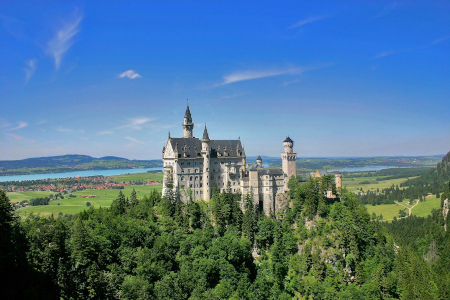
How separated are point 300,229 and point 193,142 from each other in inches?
1312

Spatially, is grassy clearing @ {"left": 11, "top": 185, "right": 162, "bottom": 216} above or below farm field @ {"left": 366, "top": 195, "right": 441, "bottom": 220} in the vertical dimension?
above

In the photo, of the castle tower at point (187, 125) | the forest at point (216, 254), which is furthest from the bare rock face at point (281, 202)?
the castle tower at point (187, 125)

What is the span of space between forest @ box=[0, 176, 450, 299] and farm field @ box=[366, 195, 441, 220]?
226 ft

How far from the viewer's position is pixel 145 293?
49812 millimetres

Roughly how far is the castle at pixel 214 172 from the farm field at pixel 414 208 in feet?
296

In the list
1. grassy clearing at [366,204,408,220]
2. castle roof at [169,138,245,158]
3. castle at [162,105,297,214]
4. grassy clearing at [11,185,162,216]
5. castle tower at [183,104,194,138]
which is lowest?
grassy clearing at [366,204,408,220]

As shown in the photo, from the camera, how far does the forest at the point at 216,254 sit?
160 ft

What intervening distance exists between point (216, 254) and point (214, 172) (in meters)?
24.9

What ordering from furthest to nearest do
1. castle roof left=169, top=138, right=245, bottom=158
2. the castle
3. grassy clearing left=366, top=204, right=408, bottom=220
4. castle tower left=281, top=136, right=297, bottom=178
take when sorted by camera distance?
1. grassy clearing left=366, top=204, right=408, bottom=220
2. castle tower left=281, top=136, right=297, bottom=178
3. castle roof left=169, top=138, right=245, bottom=158
4. the castle

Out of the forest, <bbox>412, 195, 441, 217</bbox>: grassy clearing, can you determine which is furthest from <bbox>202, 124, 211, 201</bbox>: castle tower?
<bbox>412, 195, 441, 217</bbox>: grassy clearing

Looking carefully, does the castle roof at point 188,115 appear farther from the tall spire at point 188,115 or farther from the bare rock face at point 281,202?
the bare rock face at point 281,202

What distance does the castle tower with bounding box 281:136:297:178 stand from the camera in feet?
277

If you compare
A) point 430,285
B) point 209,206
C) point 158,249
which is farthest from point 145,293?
point 430,285

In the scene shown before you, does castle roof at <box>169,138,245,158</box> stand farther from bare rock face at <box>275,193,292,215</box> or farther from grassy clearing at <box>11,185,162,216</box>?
grassy clearing at <box>11,185,162,216</box>
